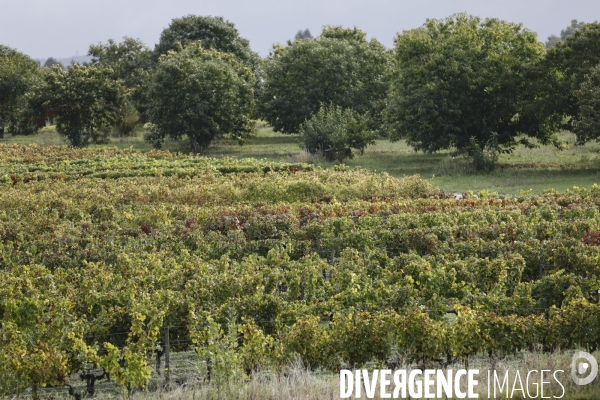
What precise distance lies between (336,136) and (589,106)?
13346 mm

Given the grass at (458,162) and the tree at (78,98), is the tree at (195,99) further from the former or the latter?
the tree at (78,98)

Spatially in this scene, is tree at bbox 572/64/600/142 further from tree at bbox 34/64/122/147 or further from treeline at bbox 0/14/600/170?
tree at bbox 34/64/122/147

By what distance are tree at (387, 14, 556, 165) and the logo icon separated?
27.7m

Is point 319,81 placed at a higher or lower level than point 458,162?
higher

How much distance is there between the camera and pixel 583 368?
1082 cm

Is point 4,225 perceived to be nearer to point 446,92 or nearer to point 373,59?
point 446,92

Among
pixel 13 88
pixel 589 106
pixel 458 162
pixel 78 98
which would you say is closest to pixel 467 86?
pixel 458 162

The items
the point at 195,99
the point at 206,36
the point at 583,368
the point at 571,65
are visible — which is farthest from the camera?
the point at 206,36

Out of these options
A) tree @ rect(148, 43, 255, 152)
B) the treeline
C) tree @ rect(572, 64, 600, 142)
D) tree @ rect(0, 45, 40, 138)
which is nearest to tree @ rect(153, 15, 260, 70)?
the treeline

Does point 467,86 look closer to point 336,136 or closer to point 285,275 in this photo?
point 336,136

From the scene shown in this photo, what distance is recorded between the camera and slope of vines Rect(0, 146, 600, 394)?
11.4m

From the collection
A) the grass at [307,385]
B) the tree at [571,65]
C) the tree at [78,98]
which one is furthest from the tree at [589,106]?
the tree at [78,98]

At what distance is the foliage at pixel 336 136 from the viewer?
43.0m

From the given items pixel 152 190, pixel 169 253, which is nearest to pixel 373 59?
pixel 152 190
